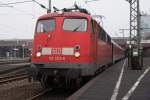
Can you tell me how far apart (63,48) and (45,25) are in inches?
57.8

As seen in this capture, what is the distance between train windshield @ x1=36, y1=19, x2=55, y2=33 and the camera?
1626 cm

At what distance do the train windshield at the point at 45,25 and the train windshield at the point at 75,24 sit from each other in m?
0.50

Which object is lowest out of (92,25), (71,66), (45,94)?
(45,94)

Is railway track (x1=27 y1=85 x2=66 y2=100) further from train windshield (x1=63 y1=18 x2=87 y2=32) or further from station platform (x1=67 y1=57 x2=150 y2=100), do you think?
train windshield (x1=63 y1=18 x2=87 y2=32)

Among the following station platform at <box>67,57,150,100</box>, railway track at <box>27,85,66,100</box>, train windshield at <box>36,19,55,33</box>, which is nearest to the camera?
station platform at <box>67,57,150,100</box>

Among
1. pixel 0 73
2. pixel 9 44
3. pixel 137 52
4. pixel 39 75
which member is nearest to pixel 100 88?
pixel 39 75

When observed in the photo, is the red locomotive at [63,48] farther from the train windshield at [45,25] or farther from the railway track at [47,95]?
the railway track at [47,95]

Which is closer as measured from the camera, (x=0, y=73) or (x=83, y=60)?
(x=83, y=60)

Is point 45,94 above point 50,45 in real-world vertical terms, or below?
below

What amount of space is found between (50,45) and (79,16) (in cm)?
167

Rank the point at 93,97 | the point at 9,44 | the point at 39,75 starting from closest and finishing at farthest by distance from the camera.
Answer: the point at 93,97 < the point at 39,75 < the point at 9,44

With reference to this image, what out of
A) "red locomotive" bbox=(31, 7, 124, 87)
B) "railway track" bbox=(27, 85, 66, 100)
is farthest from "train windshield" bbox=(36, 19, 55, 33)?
"railway track" bbox=(27, 85, 66, 100)

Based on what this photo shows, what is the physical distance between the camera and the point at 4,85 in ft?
65.5

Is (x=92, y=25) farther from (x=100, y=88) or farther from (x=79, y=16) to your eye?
(x=100, y=88)
